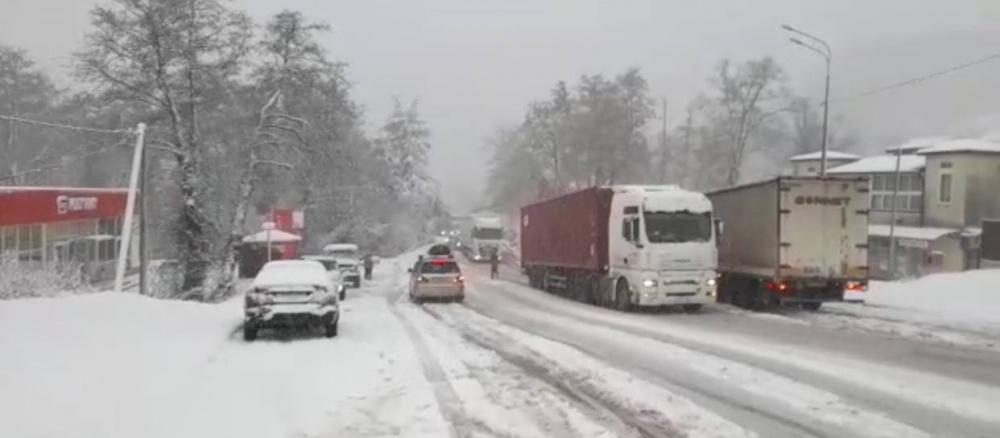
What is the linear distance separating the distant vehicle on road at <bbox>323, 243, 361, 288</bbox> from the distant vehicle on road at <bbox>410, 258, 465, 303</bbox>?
34.6 feet

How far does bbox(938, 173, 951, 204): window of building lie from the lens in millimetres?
53781

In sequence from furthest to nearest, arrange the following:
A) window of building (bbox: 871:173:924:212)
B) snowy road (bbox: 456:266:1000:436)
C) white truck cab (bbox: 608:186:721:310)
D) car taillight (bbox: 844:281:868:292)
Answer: window of building (bbox: 871:173:924:212) → white truck cab (bbox: 608:186:721:310) → car taillight (bbox: 844:281:868:292) → snowy road (bbox: 456:266:1000:436)

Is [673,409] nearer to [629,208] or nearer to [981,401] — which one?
[981,401]

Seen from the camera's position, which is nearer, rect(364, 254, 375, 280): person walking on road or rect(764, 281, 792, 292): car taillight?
rect(764, 281, 792, 292): car taillight

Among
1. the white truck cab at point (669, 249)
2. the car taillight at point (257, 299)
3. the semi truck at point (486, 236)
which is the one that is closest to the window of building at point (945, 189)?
the semi truck at point (486, 236)

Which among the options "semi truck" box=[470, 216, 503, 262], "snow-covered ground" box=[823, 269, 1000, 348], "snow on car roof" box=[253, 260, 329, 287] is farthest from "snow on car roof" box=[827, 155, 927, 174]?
"snow on car roof" box=[253, 260, 329, 287]

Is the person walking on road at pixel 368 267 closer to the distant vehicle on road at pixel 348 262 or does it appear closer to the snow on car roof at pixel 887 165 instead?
the distant vehicle on road at pixel 348 262

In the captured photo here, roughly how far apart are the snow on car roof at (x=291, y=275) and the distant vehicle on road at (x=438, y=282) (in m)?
12.7

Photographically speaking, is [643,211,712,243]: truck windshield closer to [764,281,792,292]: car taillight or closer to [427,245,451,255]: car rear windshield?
[764,281,792,292]: car taillight

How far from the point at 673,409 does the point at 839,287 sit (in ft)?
53.1

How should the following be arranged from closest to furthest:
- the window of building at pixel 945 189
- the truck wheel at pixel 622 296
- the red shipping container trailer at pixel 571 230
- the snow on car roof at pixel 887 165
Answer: the truck wheel at pixel 622 296, the red shipping container trailer at pixel 571 230, the window of building at pixel 945 189, the snow on car roof at pixel 887 165

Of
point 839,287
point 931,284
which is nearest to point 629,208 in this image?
point 839,287

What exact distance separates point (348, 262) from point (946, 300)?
27020mm

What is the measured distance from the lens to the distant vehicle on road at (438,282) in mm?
32594
